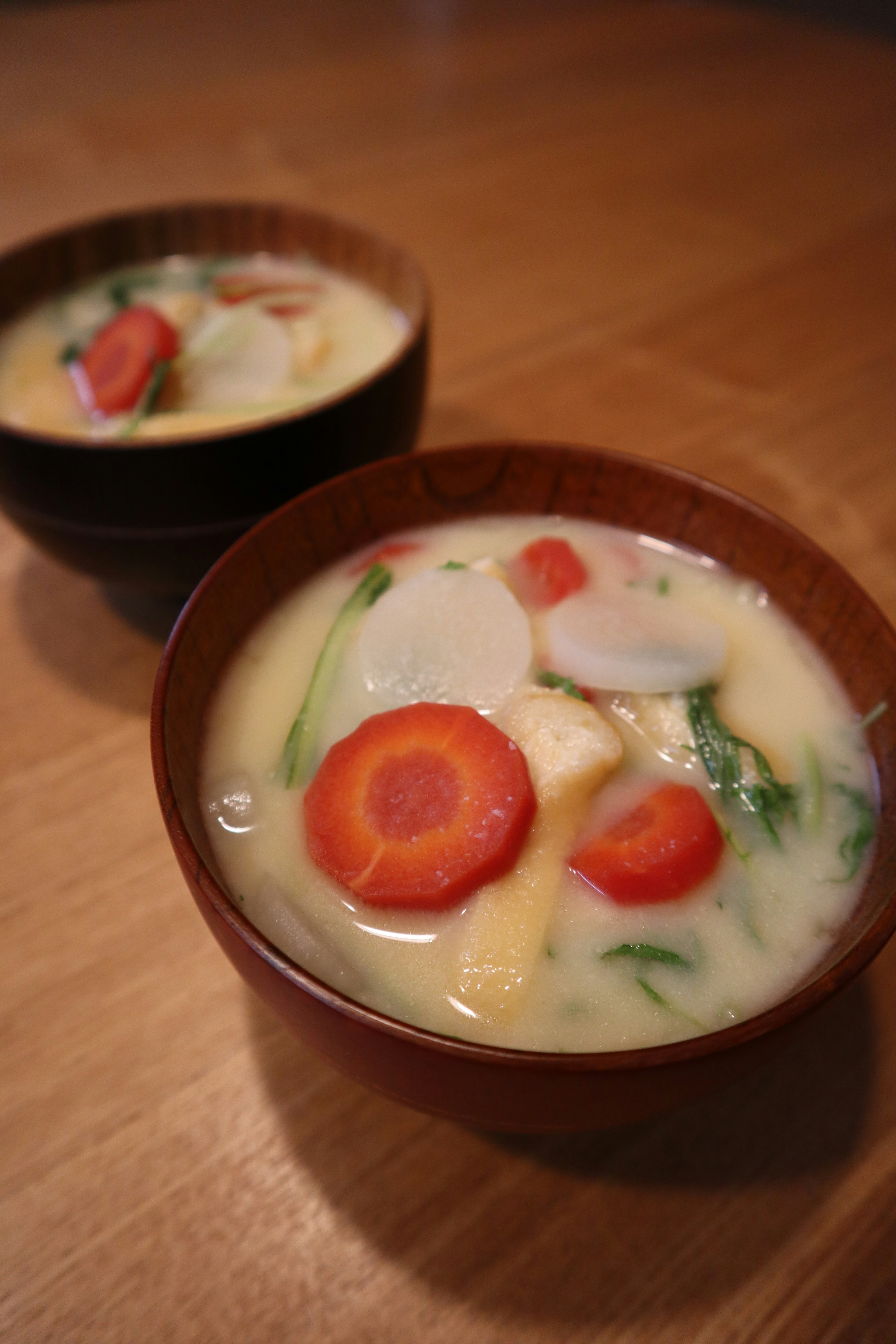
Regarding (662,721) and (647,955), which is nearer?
(647,955)

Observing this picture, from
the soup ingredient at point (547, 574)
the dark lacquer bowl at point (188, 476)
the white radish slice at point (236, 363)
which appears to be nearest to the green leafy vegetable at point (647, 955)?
the soup ingredient at point (547, 574)

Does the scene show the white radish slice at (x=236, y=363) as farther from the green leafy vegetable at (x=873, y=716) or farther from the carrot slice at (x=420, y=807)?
the green leafy vegetable at (x=873, y=716)

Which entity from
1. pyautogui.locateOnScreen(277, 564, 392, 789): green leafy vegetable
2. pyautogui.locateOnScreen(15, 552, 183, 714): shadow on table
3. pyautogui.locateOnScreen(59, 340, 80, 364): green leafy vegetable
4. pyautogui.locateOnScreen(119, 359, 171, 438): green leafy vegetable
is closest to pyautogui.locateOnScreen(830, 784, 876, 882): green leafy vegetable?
pyautogui.locateOnScreen(277, 564, 392, 789): green leafy vegetable

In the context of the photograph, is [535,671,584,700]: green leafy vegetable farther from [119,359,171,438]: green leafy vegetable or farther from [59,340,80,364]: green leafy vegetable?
[59,340,80,364]: green leafy vegetable

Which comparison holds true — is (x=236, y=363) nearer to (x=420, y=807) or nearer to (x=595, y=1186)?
(x=420, y=807)

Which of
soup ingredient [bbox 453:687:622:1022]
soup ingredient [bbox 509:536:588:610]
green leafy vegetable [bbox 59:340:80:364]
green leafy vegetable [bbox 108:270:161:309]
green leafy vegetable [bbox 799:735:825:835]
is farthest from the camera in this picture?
green leafy vegetable [bbox 108:270:161:309]

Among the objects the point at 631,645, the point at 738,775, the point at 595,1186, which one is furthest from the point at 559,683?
the point at 595,1186
